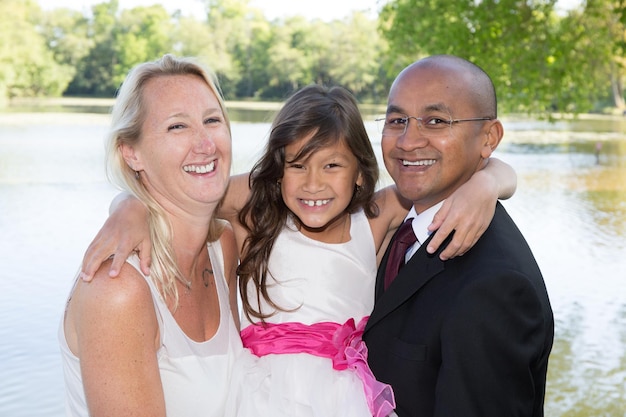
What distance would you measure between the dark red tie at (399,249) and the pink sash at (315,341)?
283 mm

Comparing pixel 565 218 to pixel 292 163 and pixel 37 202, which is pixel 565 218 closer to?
pixel 37 202

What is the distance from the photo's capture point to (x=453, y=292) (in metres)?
2.11

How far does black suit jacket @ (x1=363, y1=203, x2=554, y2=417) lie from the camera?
2.01 m

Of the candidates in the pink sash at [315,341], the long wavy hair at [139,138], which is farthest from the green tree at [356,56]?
the long wavy hair at [139,138]

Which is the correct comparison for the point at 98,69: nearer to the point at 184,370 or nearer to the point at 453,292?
the point at 184,370

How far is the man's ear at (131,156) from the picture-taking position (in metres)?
2.44

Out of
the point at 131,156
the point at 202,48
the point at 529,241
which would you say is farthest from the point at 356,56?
the point at 131,156

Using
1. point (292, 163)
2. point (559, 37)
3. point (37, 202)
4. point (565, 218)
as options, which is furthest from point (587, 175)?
point (292, 163)

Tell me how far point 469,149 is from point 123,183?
1294 millimetres

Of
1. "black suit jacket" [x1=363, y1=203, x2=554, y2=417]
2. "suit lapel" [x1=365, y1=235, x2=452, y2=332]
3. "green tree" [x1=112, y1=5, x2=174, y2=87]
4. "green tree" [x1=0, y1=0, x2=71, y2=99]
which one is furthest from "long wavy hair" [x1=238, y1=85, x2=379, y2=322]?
"green tree" [x1=112, y1=5, x2=174, y2=87]

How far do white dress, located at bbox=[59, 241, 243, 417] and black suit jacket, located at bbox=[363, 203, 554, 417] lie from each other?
2.13 ft

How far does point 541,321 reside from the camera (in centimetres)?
206

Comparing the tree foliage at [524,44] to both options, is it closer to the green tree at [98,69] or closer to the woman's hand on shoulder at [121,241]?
the woman's hand on shoulder at [121,241]

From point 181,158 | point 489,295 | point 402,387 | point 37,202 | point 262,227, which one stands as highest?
point 181,158
